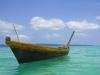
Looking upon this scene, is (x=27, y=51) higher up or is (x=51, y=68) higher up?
(x=27, y=51)

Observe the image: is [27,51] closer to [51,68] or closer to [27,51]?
[27,51]

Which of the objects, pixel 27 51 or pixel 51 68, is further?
pixel 27 51

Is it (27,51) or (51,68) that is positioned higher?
(27,51)

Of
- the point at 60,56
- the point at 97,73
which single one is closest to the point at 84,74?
the point at 97,73

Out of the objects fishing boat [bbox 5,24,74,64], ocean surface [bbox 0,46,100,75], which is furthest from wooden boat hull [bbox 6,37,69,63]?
ocean surface [bbox 0,46,100,75]

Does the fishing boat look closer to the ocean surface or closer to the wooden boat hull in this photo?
the wooden boat hull

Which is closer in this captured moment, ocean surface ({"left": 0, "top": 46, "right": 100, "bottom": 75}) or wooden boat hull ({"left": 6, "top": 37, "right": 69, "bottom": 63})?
ocean surface ({"left": 0, "top": 46, "right": 100, "bottom": 75})

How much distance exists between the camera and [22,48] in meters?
19.6

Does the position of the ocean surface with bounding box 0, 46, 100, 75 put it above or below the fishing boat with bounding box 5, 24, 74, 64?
below

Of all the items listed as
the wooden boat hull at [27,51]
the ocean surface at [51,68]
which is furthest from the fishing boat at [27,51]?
the ocean surface at [51,68]

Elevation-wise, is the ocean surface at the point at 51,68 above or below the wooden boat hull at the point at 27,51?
below

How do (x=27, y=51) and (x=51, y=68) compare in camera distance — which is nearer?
(x=51, y=68)

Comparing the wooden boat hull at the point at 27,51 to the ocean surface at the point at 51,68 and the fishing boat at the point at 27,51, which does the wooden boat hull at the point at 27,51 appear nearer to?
the fishing boat at the point at 27,51

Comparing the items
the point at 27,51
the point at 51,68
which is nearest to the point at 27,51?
the point at 27,51
